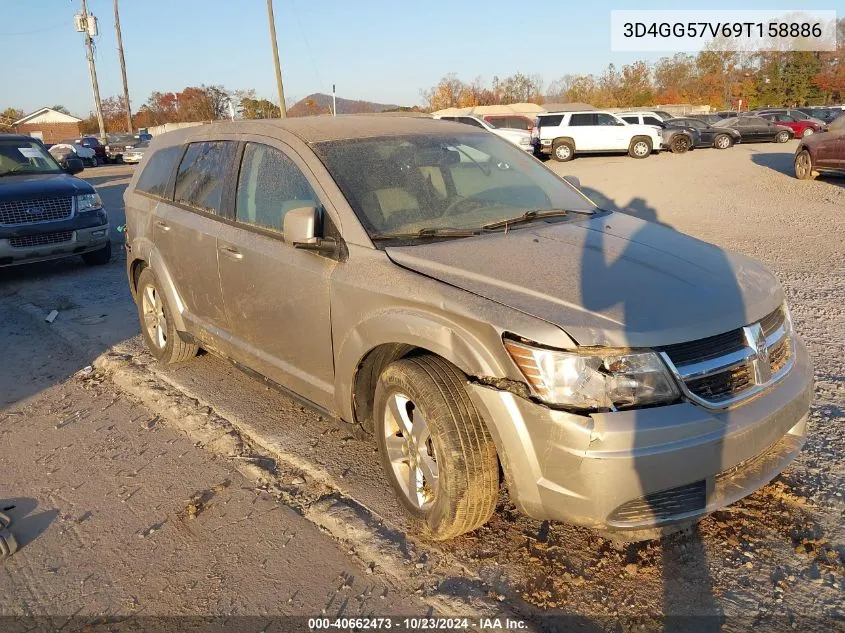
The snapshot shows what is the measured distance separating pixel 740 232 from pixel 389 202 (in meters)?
8.44

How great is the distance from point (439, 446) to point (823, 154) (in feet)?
51.0

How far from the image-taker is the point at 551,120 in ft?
90.6

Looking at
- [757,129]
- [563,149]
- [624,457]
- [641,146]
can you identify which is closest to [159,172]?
[624,457]

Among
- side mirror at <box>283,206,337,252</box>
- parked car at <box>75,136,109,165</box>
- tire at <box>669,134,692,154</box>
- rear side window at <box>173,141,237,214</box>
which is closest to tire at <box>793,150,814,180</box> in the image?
tire at <box>669,134,692,154</box>

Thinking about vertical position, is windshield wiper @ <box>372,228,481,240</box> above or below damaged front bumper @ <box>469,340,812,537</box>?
above

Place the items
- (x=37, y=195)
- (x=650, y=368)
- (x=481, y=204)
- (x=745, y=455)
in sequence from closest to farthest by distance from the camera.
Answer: (x=650, y=368) → (x=745, y=455) → (x=481, y=204) → (x=37, y=195)

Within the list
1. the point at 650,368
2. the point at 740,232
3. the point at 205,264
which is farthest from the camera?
the point at 740,232

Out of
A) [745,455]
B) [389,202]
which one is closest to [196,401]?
[389,202]

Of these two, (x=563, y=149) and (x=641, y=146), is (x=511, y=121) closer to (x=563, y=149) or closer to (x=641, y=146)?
(x=563, y=149)

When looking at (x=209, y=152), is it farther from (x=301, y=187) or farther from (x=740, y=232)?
(x=740, y=232)

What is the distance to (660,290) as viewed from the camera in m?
2.88

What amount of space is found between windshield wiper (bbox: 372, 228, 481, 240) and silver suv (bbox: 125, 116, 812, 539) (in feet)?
0.05

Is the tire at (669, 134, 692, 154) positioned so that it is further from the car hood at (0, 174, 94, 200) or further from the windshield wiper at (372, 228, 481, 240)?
the windshield wiper at (372, 228, 481, 240)

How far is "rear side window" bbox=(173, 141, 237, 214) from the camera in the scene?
447 centimetres
